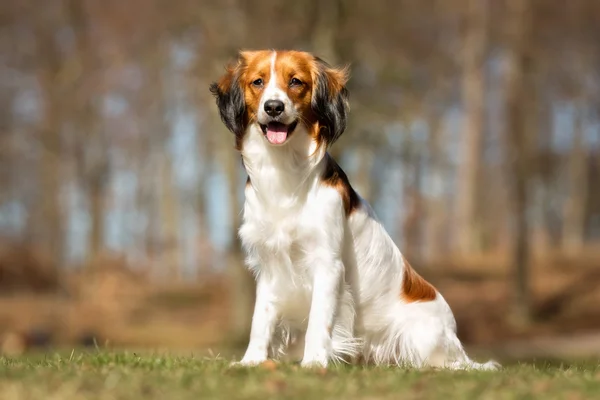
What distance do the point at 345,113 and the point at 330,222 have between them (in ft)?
2.76

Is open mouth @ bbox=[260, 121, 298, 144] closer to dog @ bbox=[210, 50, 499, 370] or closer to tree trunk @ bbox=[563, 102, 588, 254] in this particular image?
dog @ bbox=[210, 50, 499, 370]

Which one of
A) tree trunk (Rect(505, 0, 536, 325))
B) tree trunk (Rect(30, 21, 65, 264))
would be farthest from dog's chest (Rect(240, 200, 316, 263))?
tree trunk (Rect(30, 21, 65, 264))

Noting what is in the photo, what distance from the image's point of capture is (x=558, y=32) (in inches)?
955

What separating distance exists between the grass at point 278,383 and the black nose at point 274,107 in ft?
5.68

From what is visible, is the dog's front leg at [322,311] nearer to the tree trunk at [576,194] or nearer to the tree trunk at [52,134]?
the tree trunk at [52,134]

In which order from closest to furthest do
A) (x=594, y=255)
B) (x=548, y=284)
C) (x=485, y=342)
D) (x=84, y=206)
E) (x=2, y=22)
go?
(x=485, y=342) → (x=548, y=284) → (x=2, y=22) → (x=594, y=255) → (x=84, y=206)

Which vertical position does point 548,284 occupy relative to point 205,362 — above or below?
below

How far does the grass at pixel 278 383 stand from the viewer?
173 inches

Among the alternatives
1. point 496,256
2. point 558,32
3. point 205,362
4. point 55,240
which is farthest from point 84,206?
point 205,362

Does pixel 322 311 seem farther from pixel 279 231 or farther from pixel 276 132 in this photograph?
pixel 276 132

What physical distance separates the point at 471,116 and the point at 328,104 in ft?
64.8

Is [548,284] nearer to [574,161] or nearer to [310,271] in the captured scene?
[574,161]

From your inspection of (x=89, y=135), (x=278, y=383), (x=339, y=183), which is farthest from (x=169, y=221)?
(x=278, y=383)

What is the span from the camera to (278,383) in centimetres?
461
